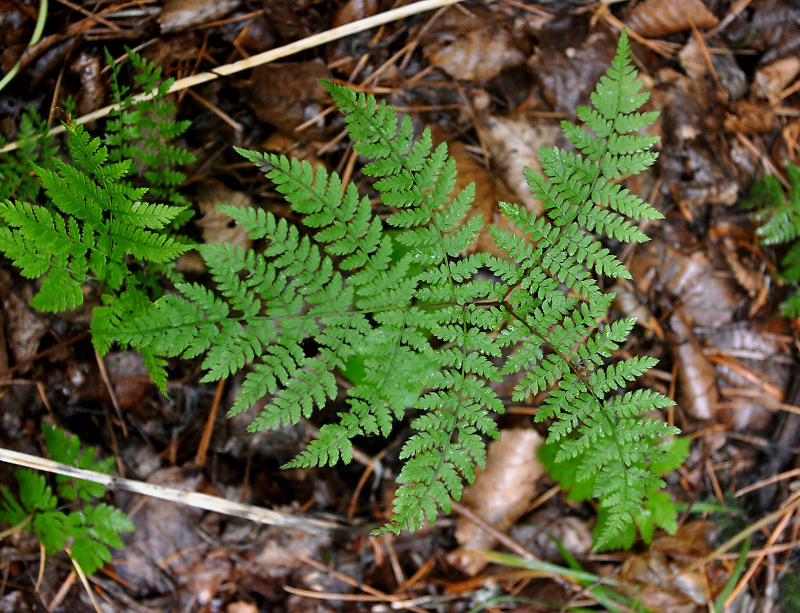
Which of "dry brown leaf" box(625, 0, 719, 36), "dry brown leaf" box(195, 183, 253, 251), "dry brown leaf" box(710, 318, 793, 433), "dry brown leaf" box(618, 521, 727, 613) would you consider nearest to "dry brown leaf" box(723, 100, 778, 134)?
"dry brown leaf" box(625, 0, 719, 36)

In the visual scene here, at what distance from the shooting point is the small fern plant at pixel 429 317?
93.5 inches

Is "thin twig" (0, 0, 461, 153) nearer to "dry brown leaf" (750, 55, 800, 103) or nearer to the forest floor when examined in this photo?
the forest floor

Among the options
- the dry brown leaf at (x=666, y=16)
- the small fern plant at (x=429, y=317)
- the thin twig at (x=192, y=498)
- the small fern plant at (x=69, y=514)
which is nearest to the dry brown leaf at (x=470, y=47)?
the dry brown leaf at (x=666, y=16)

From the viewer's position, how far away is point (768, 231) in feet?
12.6

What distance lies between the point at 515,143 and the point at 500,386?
1612 millimetres

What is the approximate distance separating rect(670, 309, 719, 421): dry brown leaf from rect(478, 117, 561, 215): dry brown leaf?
138cm

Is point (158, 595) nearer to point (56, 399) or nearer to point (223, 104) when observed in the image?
point (56, 399)

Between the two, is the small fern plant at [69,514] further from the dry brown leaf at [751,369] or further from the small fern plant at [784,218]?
the small fern plant at [784,218]

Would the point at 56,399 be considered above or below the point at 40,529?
above

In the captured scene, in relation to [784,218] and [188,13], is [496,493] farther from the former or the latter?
[188,13]

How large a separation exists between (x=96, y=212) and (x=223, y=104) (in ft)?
4.73

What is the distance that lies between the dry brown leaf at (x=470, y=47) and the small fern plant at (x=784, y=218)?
1.97 m

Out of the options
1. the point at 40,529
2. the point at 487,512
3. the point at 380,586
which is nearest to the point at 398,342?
the point at 487,512

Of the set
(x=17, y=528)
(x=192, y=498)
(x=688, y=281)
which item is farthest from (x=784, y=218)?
(x=17, y=528)
